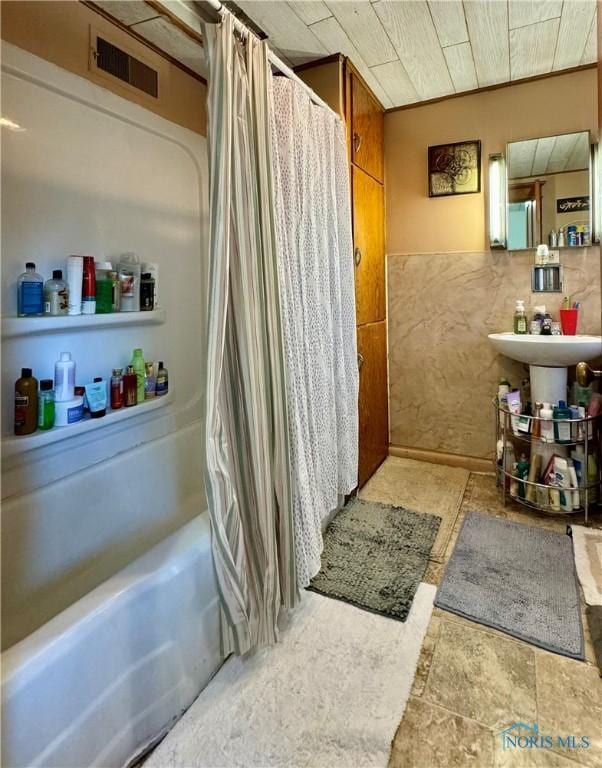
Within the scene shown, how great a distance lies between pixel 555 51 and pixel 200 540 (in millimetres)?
2726

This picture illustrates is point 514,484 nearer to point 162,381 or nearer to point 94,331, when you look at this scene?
point 162,381

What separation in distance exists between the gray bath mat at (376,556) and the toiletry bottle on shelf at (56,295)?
144 centimetres

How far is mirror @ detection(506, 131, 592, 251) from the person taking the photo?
226cm

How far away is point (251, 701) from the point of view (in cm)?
120

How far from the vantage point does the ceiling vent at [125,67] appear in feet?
5.52

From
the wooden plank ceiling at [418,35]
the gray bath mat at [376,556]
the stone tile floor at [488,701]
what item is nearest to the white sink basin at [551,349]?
the gray bath mat at [376,556]

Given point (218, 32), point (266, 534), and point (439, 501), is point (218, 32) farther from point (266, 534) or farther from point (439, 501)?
point (439, 501)

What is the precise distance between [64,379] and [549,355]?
7.04ft

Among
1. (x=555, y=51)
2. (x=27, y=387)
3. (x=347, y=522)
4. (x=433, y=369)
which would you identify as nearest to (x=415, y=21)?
(x=555, y=51)

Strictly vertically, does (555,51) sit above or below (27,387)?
above

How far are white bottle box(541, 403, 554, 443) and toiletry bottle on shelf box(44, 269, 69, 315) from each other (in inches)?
87.3

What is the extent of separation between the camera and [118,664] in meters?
0.98

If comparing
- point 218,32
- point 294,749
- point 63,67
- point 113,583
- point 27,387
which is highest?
point 63,67

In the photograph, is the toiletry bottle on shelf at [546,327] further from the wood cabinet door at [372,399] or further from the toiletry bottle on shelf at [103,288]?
the toiletry bottle on shelf at [103,288]
